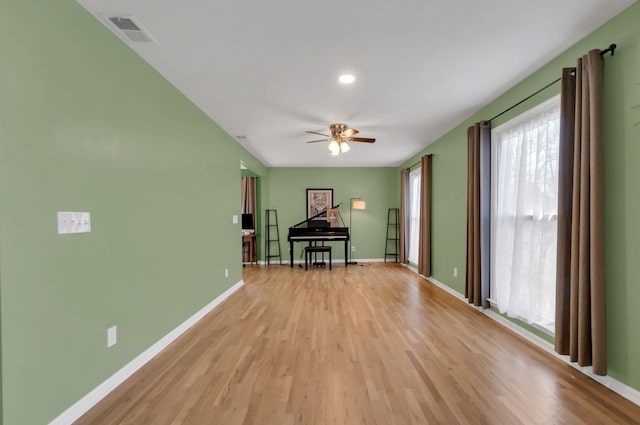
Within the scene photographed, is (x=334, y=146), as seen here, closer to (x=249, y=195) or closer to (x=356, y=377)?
(x=356, y=377)

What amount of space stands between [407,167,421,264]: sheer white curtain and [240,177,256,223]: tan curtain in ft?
12.3

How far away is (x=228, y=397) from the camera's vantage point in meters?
1.81

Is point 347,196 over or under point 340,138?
under

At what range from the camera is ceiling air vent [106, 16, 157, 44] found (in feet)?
6.07

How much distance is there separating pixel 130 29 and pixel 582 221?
10.9ft

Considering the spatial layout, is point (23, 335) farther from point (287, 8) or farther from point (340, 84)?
point (340, 84)

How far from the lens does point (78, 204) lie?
1688 mm

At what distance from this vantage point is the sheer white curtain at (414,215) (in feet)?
19.9

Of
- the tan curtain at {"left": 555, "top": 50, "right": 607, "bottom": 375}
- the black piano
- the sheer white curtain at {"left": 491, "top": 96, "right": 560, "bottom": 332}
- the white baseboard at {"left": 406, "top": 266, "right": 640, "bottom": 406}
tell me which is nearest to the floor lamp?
the black piano

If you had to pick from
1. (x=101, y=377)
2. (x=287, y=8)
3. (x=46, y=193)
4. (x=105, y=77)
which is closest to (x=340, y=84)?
(x=287, y=8)

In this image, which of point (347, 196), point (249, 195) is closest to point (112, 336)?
point (249, 195)

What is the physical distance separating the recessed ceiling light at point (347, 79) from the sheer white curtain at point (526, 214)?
5.41 feet

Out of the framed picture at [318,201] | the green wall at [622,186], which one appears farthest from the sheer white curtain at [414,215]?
the green wall at [622,186]

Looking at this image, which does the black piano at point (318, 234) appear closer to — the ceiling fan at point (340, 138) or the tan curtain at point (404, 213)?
the tan curtain at point (404, 213)
